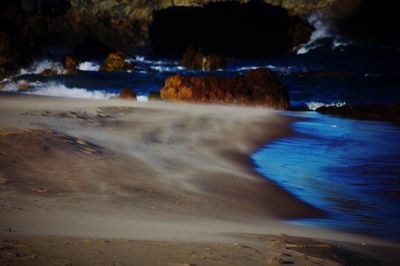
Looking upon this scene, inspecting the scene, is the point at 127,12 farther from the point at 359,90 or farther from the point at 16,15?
the point at 359,90

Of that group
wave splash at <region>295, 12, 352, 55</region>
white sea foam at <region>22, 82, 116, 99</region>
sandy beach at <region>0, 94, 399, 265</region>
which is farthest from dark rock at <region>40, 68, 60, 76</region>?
wave splash at <region>295, 12, 352, 55</region>

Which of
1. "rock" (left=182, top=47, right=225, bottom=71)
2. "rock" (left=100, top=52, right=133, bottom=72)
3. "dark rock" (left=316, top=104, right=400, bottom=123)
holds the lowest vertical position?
"dark rock" (left=316, top=104, right=400, bottom=123)

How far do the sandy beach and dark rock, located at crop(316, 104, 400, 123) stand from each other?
589 cm

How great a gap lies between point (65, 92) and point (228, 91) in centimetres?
598

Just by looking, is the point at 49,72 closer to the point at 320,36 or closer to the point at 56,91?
the point at 56,91

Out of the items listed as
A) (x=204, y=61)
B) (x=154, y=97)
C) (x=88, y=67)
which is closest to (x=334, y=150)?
(x=154, y=97)

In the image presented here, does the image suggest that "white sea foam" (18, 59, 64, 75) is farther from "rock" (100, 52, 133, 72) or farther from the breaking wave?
the breaking wave

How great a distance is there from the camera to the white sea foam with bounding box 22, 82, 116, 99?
16609 millimetres

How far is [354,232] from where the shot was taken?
440 centimetres

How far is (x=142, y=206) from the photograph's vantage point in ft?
Result: 13.6

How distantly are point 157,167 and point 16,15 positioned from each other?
40.7 metres

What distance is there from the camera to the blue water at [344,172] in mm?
4957

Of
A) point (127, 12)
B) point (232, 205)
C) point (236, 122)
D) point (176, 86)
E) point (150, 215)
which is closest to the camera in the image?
point (150, 215)

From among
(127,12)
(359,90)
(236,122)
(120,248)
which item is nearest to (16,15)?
(127,12)
